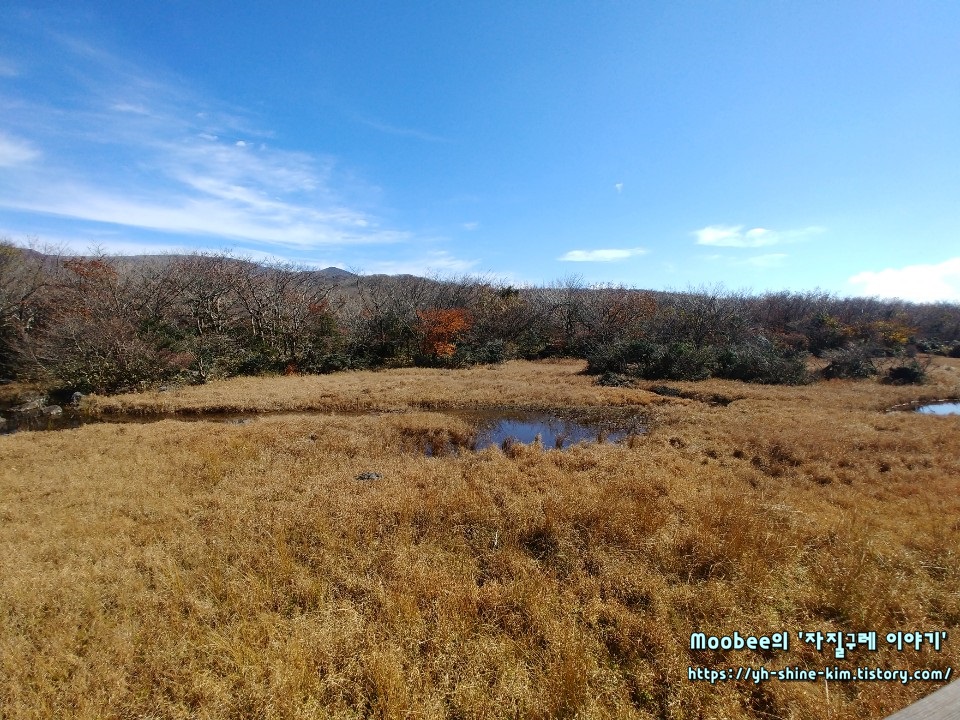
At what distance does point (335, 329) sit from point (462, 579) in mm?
24624

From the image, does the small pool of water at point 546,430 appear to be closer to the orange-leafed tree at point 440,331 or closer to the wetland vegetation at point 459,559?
the wetland vegetation at point 459,559

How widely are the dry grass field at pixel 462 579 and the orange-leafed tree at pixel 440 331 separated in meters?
18.0

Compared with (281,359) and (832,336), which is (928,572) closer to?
(281,359)

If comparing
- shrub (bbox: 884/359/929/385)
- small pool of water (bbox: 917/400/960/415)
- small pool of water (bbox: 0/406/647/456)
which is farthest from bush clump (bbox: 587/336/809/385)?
small pool of water (bbox: 0/406/647/456)

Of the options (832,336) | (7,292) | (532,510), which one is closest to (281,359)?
(7,292)

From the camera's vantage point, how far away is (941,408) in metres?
16.6

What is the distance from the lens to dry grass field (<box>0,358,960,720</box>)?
3174 millimetres

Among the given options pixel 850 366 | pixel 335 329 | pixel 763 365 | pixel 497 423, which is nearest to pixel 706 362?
pixel 763 365

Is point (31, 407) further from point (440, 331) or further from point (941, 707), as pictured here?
point (941, 707)

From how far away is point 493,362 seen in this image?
28594mm

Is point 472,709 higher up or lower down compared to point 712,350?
lower down

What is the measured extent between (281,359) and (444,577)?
23128 millimetres

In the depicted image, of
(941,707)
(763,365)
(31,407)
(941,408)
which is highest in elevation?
(763,365)

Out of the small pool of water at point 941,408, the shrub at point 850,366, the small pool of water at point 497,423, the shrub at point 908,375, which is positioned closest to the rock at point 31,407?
the small pool of water at point 497,423
